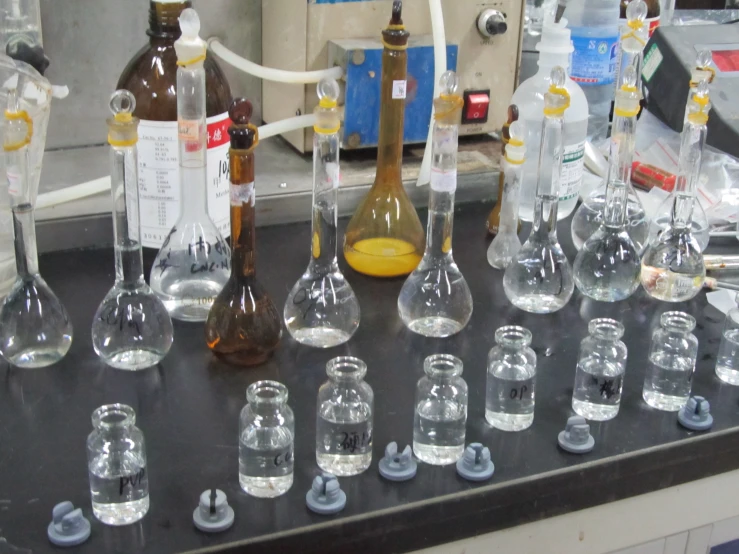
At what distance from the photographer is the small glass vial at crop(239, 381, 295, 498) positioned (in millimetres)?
822

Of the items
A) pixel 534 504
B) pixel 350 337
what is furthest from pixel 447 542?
pixel 350 337

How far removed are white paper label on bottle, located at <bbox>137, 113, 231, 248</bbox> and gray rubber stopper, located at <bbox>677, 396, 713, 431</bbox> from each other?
0.61m

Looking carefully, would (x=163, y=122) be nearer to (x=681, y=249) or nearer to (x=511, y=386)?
(x=511, y=386)

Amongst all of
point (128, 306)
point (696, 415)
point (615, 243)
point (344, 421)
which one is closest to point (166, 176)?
point (128, 306)

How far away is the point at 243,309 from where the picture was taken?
1017 mm

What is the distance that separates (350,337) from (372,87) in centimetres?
49

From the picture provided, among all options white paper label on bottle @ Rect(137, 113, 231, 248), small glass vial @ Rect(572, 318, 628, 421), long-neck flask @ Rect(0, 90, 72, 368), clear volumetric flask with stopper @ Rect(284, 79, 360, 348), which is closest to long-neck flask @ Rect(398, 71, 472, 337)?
clear volumetric flask with stopper @ Rect(284, 79, 360, 348)

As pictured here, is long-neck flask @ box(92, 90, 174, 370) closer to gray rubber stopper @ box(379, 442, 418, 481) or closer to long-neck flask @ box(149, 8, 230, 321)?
long-neck flask @ box(149, 8, 230, 321)

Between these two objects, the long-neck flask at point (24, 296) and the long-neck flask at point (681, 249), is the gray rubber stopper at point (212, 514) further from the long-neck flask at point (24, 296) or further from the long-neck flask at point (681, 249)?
the long-neck flask at point (681, 249)

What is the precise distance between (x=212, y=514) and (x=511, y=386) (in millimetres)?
319

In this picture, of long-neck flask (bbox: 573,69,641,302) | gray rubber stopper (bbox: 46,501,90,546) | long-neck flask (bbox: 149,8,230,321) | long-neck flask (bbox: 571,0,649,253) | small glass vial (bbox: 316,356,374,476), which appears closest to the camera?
gray rubber stopper (bbox: 46,501,90,546)

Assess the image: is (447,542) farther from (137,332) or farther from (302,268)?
(302,268)

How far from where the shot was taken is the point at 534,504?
0.87 meters

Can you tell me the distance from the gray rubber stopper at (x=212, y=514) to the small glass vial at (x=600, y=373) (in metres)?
0.38
